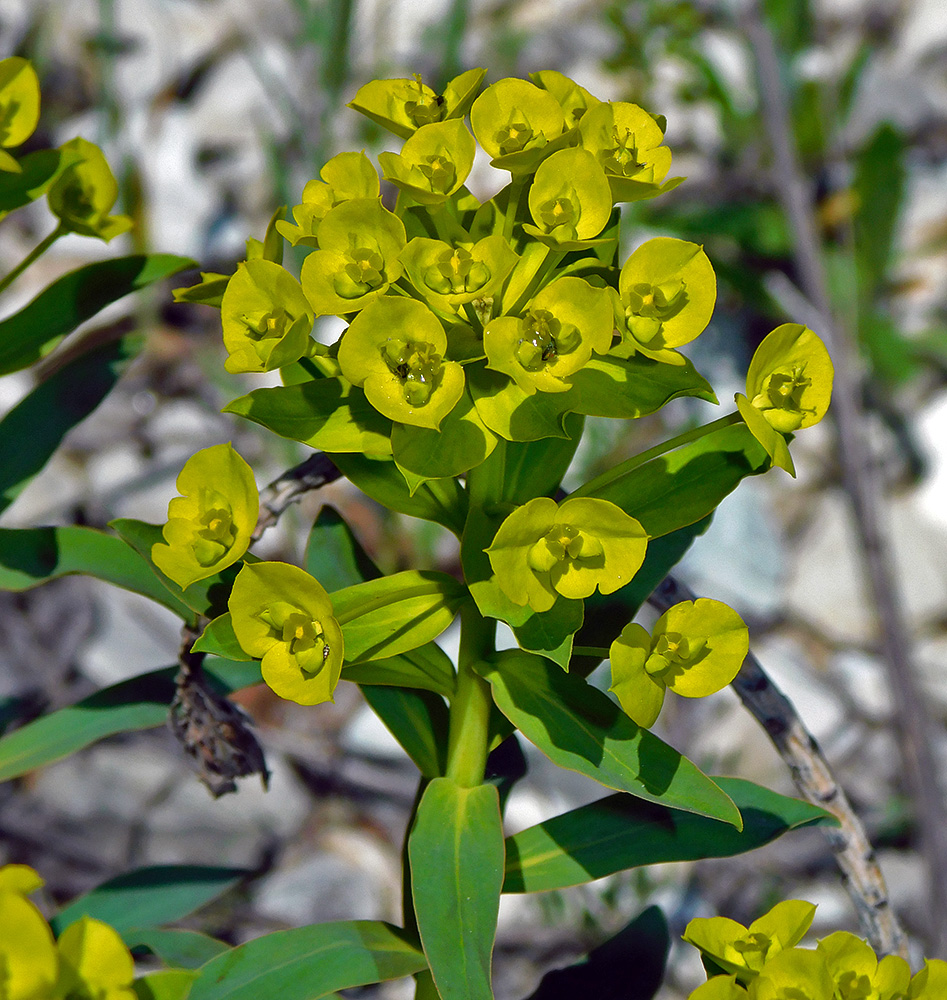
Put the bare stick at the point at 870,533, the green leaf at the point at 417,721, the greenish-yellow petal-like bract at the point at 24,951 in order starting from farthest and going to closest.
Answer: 1. the bare stick at the point at 870,533
2. the green leaf at the point at 417,721
3. the greenish-yellow petal-like bract at the point at 24,951

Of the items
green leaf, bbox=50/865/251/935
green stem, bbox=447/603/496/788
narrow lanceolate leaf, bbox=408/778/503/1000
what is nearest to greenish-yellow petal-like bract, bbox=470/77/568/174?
green stem, bbox=447/603/496/788

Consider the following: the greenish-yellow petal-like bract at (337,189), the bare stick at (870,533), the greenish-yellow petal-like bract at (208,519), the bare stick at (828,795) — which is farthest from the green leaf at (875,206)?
the greenish-yellow petal-like bract at (208,519)

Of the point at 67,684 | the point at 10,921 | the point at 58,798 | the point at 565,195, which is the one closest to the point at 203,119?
the point at 67,684

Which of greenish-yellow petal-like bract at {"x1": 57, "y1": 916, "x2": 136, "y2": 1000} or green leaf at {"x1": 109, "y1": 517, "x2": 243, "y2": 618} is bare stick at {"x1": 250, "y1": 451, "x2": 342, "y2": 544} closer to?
green leaf at {"x1": 109, "y1": 517, "x2": 243, "y2": 618}

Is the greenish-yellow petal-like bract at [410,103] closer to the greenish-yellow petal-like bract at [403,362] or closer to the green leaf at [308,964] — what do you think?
the greenish-yellow petal-like bract at [403,362]

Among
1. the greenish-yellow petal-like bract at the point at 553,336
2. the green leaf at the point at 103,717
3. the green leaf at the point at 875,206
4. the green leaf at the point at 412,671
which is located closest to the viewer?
the greenish-yellow petal-like bract at the point at 553,336

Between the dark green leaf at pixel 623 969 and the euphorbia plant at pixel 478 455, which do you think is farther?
the dark green leaf at pixel 623 969
